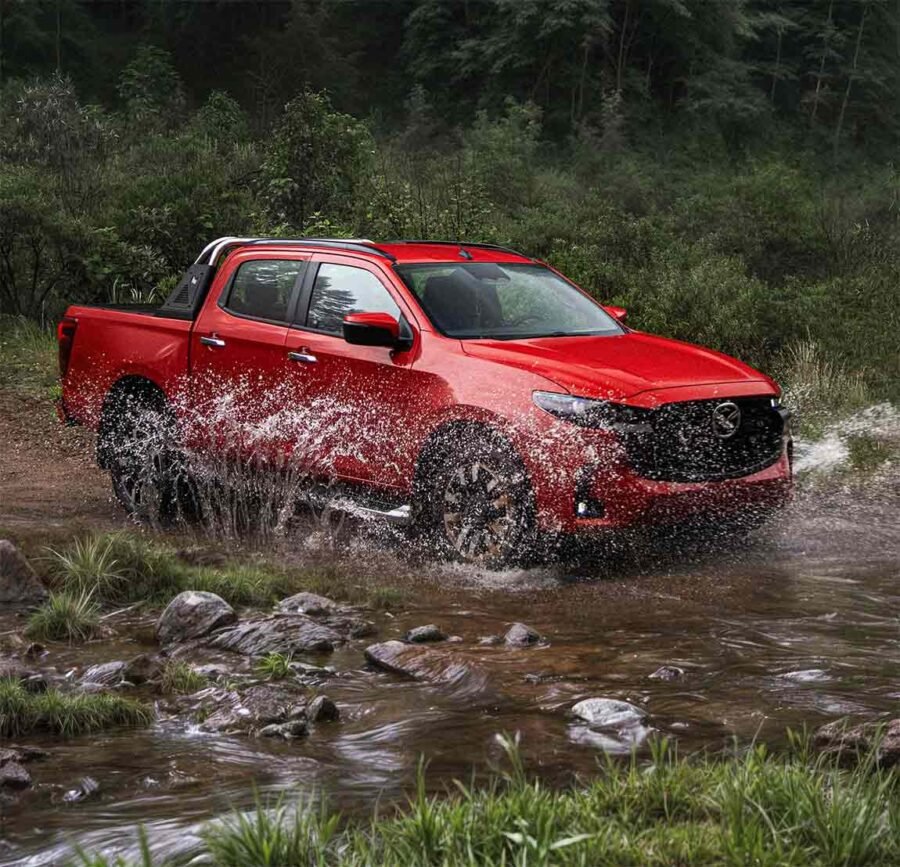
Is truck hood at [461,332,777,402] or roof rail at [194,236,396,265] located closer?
truck hood at [461,332,777,402]

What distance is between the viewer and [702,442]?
24.5 ft

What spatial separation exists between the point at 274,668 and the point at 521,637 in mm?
1160

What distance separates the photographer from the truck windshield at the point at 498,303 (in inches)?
323

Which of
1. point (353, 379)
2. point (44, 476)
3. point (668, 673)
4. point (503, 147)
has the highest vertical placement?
point (503, 147)

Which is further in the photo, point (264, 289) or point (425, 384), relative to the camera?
point (264, 289)

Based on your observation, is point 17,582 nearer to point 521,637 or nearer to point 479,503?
point 479,503

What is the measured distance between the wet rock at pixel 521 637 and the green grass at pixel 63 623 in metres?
1.92

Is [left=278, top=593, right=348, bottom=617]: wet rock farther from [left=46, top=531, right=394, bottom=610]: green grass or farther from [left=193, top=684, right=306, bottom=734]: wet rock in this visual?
[left=193, top=684, right=306, bottom=734]: wet rock

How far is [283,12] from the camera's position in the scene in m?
50.1

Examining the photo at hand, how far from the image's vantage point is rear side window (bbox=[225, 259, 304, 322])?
8.84 metres

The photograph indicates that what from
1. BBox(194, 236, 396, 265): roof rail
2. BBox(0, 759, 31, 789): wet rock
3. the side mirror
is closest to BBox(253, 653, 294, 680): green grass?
BBox(0, 759, 31, 789): wet rock

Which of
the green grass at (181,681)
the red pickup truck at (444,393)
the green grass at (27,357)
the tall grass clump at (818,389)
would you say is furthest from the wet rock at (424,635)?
the green grass at (27,357)

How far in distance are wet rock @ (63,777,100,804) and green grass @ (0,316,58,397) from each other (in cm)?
987

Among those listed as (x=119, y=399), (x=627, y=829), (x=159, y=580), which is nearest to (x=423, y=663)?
(x=159, y=580)
